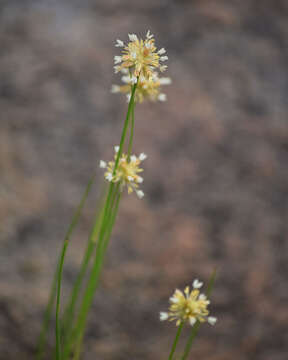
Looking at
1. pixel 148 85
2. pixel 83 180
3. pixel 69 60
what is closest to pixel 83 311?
pixel 148 85

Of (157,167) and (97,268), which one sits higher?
(157,167)

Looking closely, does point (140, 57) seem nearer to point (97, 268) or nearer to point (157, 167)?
point (97, 268)

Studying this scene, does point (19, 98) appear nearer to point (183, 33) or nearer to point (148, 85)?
point (183, 33)

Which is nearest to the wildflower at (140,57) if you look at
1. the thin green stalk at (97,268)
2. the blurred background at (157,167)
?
the thin green stalk at (97,268)

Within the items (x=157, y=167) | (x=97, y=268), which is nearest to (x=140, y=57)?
(x=97, y=268)

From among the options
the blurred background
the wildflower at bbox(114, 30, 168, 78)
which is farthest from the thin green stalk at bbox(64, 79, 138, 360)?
the blurred background

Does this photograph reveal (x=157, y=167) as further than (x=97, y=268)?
Yes

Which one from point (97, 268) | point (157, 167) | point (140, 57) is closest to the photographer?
point (140, 57)

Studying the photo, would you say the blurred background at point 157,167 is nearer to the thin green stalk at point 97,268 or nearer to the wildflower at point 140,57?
the thin green stalk at point 97,268
